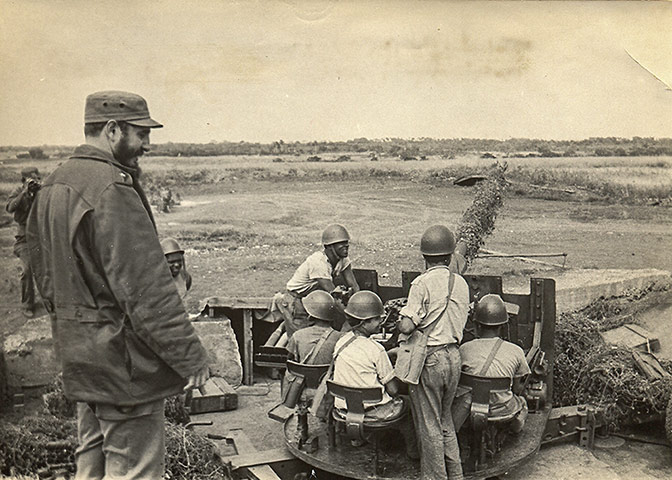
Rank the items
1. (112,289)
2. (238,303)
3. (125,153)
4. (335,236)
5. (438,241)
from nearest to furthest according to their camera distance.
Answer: (112,289)
(125,153)
(438,241)
(335,236)
(238,303)

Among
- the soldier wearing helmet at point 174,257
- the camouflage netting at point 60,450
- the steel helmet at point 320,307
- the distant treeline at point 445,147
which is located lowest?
the camouflage netting at point 60,450

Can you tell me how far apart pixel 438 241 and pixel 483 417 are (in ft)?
4.34

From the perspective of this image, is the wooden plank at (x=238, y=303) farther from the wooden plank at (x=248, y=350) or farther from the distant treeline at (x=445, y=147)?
the distant treeline at (x=445, y=147)

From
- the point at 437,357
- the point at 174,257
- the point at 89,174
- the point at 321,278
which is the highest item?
the point at 89,174

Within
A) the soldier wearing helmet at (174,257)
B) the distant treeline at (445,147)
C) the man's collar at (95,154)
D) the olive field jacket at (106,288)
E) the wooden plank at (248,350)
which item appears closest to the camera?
the olive field jacket at (106,288)

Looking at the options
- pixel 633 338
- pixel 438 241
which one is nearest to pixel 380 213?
pixel 633 338

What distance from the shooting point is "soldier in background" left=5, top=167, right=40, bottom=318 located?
5906mm

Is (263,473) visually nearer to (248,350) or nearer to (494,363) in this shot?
(494,363)

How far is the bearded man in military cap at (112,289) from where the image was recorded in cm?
323

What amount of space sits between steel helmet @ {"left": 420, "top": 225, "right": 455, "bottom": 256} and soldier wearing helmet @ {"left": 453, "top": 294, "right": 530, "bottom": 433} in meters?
0.68

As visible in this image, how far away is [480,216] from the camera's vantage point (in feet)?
29.0

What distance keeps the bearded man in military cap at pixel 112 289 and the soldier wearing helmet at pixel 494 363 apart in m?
2.34

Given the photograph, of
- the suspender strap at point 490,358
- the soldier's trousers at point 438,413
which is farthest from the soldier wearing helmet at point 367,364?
the suspender strap at point 490,358

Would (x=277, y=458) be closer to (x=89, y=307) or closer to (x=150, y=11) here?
(x=89, y=307)
